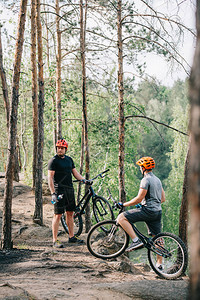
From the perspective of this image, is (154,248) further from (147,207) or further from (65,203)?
(65,203)

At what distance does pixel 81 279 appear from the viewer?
462 cm

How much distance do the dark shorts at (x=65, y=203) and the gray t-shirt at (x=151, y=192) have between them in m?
1.94

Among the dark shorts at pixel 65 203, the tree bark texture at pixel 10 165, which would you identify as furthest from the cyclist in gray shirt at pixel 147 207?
the tree bark texture at pixel 10 165

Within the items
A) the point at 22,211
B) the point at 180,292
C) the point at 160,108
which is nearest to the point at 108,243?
the point at 180,292

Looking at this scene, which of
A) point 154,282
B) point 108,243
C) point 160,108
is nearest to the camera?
point 154,282

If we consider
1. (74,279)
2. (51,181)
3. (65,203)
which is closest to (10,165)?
(51,181)

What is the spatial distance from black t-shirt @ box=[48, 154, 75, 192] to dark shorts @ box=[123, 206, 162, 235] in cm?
174

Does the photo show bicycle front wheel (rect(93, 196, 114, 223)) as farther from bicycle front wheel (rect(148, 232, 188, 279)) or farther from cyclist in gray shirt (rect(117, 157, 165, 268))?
bicycle front wheel (rect(148, 232, 188, 279))

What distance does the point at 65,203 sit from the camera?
6703mm

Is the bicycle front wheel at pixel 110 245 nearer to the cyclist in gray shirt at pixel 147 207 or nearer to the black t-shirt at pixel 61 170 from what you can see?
the cyclist in gray shirt at pixel 147 207

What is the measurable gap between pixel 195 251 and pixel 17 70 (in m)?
6.42

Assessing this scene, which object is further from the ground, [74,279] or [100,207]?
[100,207]

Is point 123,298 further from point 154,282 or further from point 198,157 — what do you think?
point 198,157

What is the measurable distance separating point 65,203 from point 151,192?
217cm
